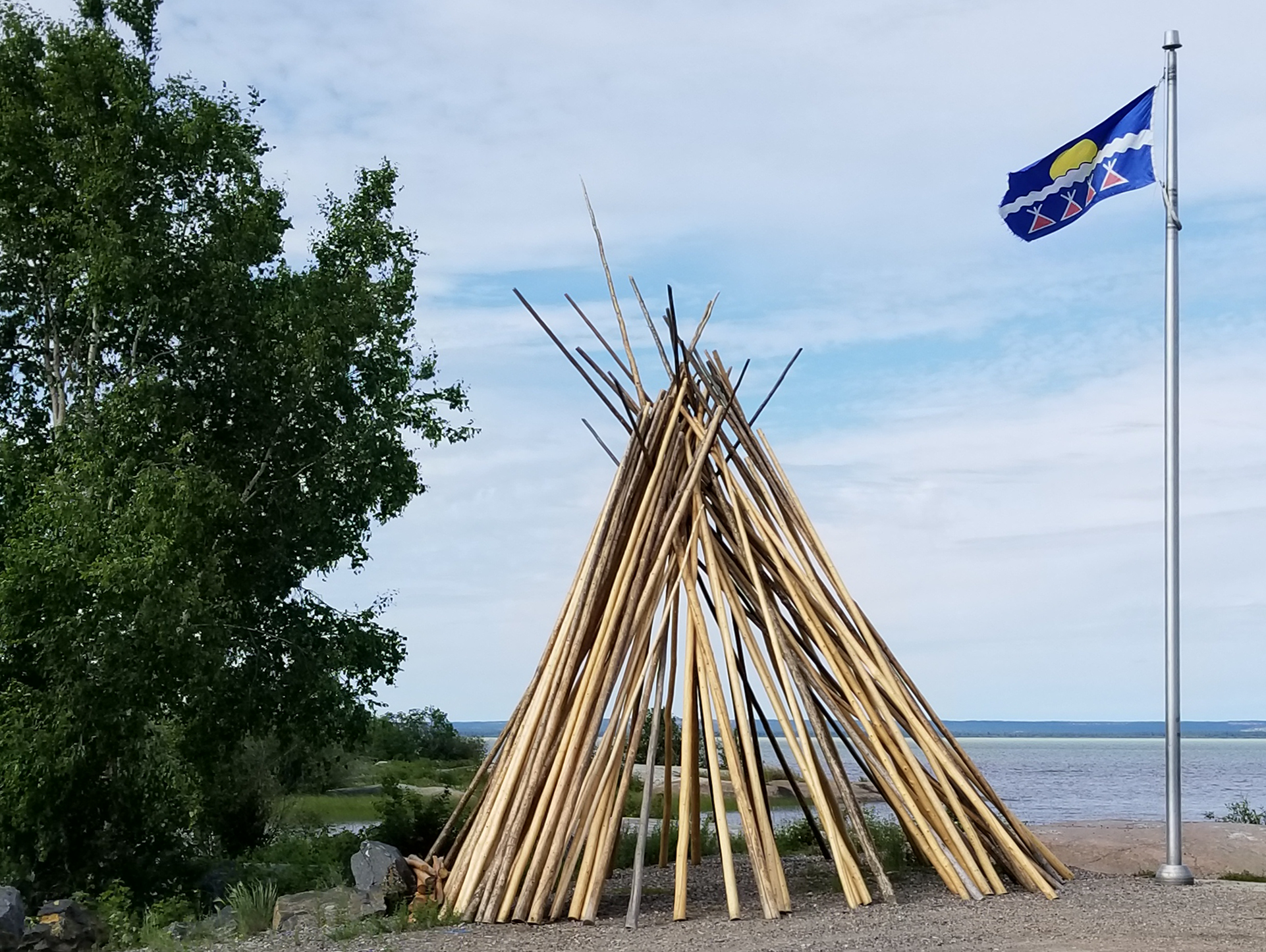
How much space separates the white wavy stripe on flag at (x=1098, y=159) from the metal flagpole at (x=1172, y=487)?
0.20m

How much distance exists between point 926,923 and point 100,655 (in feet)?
19.2

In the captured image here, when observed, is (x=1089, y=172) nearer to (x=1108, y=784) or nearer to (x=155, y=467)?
(x=155, y=467)

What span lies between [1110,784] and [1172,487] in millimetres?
19781

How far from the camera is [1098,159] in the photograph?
24.9 feet

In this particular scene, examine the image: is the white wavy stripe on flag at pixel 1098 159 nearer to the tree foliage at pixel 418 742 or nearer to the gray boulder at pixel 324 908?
the gray boulder at pixel 324 908

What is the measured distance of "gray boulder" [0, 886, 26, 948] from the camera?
6426mm

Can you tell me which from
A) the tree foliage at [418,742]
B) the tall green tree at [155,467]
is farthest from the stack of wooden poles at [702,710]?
the tree foliage at [418,742]

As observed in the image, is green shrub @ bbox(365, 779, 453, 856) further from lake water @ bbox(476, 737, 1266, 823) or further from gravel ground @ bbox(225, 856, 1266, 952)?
lake water @ bbox(476, 737, 1266, 823)

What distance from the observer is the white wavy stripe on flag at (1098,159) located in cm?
754

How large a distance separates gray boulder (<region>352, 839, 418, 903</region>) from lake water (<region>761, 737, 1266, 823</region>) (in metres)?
8.81

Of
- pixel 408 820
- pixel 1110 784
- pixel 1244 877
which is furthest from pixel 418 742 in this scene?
pixel 1110 784

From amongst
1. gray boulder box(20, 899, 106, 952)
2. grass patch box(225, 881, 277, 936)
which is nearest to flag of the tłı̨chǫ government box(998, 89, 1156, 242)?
grass patch box(225, 881, 277, 936)

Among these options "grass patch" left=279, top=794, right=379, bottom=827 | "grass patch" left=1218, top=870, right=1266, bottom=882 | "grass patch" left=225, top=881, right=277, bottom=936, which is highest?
"grass patch" left=1218, top=870, right=1266, bottom=882

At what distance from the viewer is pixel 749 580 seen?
23.2 feet
